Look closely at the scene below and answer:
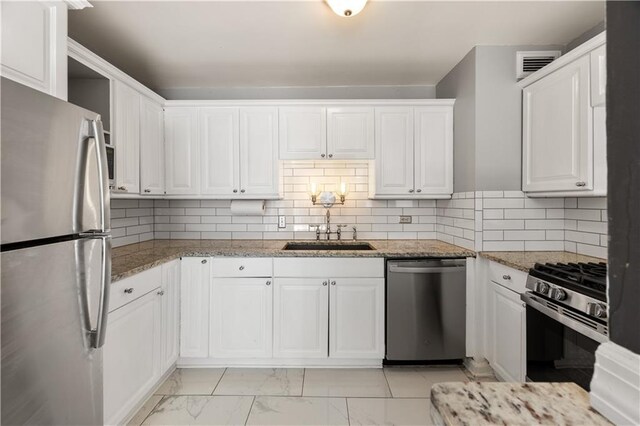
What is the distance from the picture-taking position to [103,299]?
4.31 ft

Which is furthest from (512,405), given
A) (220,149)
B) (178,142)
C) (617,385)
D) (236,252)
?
(178,142)

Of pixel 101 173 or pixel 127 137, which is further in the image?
pixel 127 137

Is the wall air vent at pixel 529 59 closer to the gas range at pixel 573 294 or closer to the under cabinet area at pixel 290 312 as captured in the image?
the gas range at pixel 573 294

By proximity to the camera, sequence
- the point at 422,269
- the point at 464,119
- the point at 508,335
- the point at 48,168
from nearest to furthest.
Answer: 1. the point at 48,168
2. the point at 508,335
3. the point at 422,269
4. the point at 464,119

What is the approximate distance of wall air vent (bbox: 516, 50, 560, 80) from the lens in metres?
2.45

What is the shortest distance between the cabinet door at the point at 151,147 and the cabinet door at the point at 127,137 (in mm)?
55

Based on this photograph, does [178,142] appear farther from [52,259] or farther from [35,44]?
[52,259]

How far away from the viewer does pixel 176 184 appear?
2.92 metres

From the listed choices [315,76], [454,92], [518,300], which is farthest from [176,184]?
[518,300]

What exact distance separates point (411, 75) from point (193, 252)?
247cm

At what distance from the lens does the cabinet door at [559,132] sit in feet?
→ 6.29

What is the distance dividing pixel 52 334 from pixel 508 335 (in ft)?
8.01

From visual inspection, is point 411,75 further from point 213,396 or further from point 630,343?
point 213,396

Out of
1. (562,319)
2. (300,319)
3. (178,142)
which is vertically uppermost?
(178,142)
